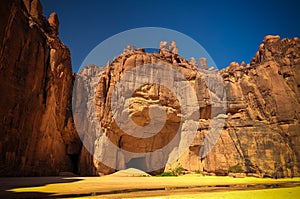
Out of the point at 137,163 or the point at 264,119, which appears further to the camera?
the point at 137,163

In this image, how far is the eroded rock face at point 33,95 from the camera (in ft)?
69.2

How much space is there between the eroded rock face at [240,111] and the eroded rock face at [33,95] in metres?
6.01

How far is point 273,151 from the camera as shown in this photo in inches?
882

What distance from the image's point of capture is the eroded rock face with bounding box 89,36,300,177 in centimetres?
2311

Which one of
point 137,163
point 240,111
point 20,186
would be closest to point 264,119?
point 240,111

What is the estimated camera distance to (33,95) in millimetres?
25406

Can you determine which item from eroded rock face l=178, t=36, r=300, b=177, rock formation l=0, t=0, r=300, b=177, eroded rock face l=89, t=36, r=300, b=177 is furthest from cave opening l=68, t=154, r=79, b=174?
eroded rock face l=178, t=36, r=300, b=177

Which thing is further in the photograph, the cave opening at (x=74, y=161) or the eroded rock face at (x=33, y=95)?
the cave opening at (x=74, y=161)

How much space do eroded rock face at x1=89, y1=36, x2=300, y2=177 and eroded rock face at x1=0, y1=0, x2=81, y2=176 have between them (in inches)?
237

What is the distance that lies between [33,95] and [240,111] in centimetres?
2685

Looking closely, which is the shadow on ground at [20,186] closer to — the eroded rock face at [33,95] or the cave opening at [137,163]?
the eroded rock face at [33,95]

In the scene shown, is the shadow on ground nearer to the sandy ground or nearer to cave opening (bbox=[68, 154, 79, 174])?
the sandy ground

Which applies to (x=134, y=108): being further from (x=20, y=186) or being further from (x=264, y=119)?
(x=20, y=186)

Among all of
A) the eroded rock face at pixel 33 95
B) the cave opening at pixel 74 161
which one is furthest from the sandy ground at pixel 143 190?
the cave opening at pixel 74 161
